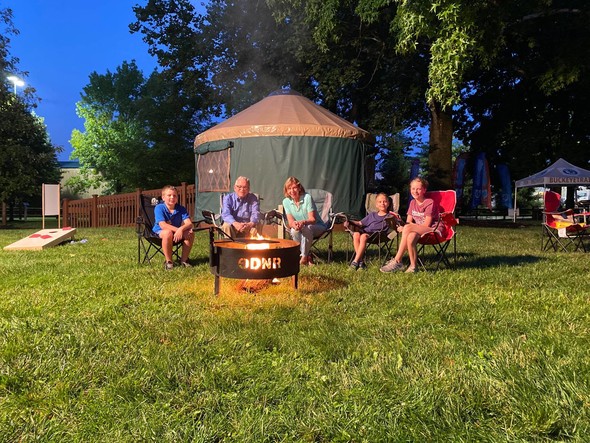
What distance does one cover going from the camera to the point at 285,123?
8.15m

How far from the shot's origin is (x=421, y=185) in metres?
4.25

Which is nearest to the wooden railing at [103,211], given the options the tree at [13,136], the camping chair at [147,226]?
the tree at [13,136]

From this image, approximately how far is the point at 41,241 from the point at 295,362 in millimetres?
5662

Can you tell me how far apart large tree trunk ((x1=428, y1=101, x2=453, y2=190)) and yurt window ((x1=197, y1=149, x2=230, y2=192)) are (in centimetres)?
631

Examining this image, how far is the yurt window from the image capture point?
28.7 ft

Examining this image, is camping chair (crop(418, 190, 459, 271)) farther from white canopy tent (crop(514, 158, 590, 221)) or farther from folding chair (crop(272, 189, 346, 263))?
white canopy tent (crop(514, 158, 590, 221))

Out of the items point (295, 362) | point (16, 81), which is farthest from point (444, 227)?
point (16, 81)

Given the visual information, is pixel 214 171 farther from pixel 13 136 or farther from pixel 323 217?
pixel 13 136

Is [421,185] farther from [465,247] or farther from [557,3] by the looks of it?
[557,3]

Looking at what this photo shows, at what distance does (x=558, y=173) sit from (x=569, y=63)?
10.3ft

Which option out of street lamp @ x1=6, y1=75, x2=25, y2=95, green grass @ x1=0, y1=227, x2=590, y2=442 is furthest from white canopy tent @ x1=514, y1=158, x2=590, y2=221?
street lamp @ x1=6, y1=75, x2=25, y2=95

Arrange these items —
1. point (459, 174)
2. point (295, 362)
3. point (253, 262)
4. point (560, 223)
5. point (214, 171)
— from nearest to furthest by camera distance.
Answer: point (295, 362) → point (253, 262) → point (560, 223) → point (214, 171) → point (459, 174)

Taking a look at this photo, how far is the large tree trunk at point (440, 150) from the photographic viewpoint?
1205 cm

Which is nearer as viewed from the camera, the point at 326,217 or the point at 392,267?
the point at 392,267
